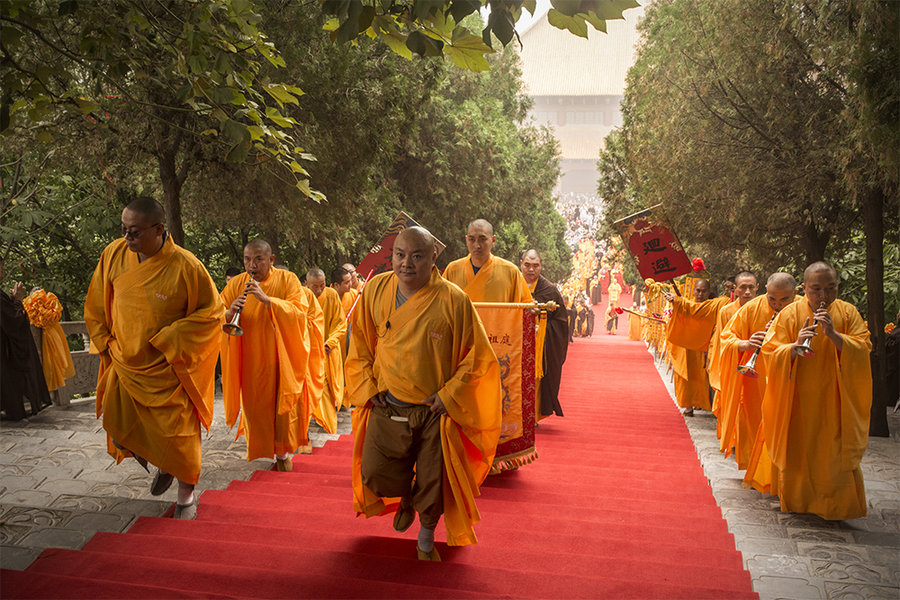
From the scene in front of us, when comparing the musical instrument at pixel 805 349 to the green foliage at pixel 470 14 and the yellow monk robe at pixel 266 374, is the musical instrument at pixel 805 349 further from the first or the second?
the yellow monk robe at pixel 266 374

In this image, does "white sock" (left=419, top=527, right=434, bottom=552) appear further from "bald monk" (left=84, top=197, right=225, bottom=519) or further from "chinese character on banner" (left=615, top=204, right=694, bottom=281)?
"chinese character on banner" (left=615, top=204, right=694, bottom=281)

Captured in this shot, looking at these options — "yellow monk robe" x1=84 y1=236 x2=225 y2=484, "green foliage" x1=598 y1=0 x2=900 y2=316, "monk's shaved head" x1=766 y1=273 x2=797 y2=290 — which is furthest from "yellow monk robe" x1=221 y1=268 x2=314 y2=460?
"green foliage" x1=598 y1=0 x2=900 y2=316

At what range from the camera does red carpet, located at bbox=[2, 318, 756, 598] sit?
10.6 feet

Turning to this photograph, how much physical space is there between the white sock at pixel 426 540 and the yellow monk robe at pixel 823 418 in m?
2.69

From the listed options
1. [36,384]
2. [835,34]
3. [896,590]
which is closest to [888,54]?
[835,34]

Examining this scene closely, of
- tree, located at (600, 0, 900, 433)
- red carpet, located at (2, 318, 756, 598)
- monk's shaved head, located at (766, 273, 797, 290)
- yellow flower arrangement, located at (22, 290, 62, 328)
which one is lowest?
red carpet, located at (2, 318, 756, 598)

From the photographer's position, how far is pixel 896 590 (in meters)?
3.52

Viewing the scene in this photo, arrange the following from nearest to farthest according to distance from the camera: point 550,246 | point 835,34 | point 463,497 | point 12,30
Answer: point 12,30 < point 463,497 < point 835,34 < point 550,246

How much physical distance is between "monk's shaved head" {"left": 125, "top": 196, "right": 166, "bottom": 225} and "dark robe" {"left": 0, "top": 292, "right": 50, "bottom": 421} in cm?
443

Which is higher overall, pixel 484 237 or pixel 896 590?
pixel 484 237

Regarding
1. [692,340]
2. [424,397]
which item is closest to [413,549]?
[424,397]

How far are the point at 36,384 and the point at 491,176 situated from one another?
12023mm

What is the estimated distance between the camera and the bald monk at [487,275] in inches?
248

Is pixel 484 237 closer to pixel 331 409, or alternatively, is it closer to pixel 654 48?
pixel 331 409
